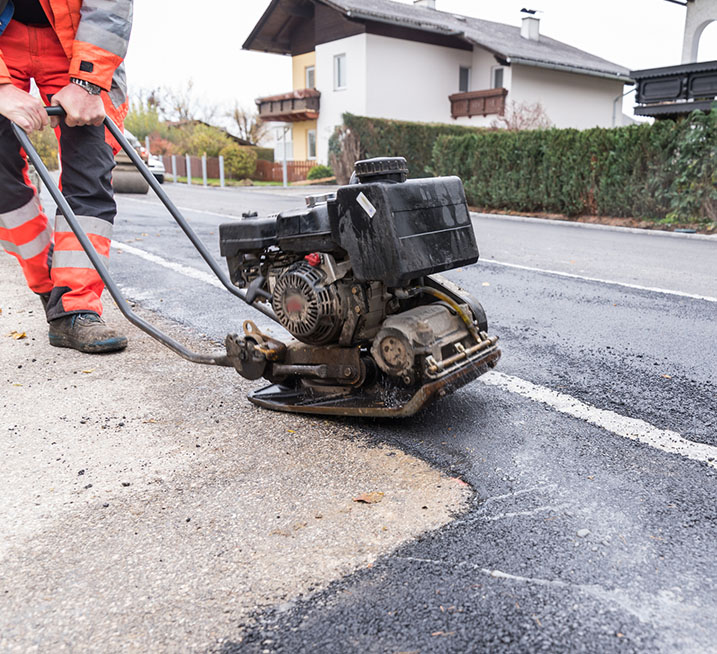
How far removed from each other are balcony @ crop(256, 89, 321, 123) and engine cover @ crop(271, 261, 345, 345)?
103ft

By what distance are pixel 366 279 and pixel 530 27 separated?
126 ft

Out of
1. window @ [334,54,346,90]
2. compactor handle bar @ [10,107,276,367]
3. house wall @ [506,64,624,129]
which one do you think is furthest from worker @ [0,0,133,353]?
window @ [334,54,346,90]

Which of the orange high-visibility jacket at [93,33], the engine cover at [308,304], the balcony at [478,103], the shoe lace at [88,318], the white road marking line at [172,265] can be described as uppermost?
the balcony at [478,103]

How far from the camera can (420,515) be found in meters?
2.02

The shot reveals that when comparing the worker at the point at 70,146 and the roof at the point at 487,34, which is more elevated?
the roof at the point at 487,34

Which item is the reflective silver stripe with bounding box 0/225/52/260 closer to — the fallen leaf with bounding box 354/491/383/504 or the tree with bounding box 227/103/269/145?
the fallen leaf with bounding box 354/491/383/504

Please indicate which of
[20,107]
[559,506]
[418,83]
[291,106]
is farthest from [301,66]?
[559,506]

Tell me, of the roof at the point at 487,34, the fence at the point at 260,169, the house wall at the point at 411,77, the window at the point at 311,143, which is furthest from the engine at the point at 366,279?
the window at the point at 311,143

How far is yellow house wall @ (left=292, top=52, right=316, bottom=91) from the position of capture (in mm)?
34656

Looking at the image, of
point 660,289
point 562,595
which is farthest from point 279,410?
point 660,289

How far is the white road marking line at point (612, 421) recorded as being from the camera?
7.96ft

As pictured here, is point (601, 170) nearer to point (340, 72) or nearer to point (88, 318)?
point (88, 318)

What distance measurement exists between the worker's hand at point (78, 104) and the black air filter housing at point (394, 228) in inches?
59.1

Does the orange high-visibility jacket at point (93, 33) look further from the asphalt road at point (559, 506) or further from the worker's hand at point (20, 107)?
the asphalt road at point (559, 506)
